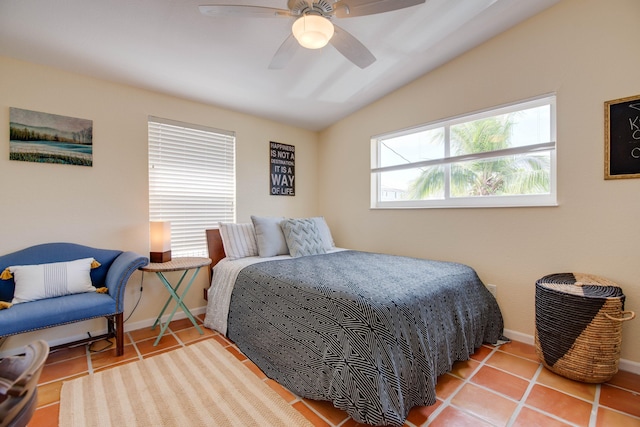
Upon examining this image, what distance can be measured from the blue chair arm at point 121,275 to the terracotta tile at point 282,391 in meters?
1.30

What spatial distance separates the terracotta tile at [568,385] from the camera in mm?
1670

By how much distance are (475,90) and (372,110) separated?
1188mm

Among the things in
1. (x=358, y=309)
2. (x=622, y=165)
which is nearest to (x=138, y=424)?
(x=358, y=309)

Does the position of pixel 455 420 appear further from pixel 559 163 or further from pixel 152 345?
→ pixel 152 345

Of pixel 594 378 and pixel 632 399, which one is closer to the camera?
pixel 632 399

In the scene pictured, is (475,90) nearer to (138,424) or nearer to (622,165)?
(622,165)

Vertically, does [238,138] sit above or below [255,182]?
above

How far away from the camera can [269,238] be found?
2863 mm

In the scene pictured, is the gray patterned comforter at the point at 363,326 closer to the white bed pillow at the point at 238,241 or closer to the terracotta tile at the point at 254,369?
the terracotta tile at the point at 254,369

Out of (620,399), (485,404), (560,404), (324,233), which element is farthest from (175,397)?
(620,399)

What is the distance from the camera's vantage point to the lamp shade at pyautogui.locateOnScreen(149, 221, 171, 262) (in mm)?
2537

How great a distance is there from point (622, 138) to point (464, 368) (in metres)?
1.92

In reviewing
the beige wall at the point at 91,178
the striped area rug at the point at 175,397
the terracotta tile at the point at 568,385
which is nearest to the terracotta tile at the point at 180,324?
the beige wall at the point at 91,178

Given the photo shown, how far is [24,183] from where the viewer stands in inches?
85.4
